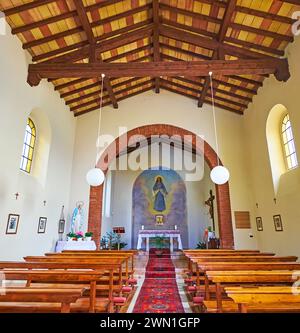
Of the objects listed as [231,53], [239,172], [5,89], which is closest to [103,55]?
[5,89]

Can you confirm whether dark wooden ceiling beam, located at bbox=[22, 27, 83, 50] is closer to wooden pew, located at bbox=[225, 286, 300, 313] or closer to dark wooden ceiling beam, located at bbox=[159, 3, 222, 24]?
dark wooden ceiling beam, located at bbox=[159, 3, 222, 24]

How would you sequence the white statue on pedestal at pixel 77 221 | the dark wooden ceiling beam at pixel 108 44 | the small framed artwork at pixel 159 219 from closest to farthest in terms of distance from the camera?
→ the dark wooden ceiling beam at pixel 108 44 < the white statue on pedestal at pixel 77 221 < the small framed artwork at pixel 159 219

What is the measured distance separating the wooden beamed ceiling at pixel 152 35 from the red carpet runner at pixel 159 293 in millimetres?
4818

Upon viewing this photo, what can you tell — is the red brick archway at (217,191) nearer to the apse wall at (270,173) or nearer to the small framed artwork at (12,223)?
the apse wall at (270,173)

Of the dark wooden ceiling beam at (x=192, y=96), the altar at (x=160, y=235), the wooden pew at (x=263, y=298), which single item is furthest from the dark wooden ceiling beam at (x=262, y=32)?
the altar at (x=160, y=235)

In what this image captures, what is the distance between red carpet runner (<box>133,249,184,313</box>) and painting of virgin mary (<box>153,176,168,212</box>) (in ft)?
18.4

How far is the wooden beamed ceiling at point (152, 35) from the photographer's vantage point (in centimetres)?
490

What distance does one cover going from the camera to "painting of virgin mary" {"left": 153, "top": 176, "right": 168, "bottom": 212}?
42.3 ft

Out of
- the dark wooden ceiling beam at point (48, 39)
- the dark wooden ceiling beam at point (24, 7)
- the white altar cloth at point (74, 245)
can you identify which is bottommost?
the white altar cloth at point (74, 245)

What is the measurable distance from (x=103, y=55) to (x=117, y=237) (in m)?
8.18

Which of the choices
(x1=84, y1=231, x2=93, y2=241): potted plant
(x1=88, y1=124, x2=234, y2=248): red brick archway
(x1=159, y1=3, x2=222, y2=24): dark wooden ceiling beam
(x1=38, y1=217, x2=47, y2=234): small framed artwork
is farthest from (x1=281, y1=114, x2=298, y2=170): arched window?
(x1=38, y1=217, x2=47, y2=234): small framed artwork

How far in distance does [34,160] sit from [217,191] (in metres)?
5.78

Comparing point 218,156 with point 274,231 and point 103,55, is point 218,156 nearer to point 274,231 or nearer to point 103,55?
point 274,231

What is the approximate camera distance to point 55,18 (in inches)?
197
